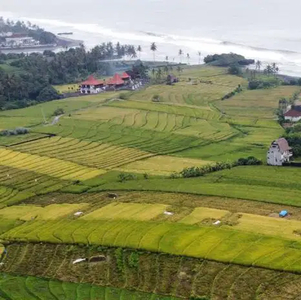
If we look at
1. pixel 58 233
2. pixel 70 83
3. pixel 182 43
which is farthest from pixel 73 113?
pixel 182 43

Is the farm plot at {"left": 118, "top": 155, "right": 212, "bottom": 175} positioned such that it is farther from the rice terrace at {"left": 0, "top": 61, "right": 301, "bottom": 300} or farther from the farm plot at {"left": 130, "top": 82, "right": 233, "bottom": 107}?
the farm plot at {"left": 130, "top": 82, "right": 233, "bottom": 107}

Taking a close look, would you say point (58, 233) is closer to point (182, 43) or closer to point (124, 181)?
point (124, 181)

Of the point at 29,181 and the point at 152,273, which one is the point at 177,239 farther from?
the point at 29,181

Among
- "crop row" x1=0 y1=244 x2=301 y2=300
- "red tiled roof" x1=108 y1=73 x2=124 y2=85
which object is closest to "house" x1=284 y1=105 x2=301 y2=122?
"red tiled roof" x1=108 y1=73 x2=124 y2=85

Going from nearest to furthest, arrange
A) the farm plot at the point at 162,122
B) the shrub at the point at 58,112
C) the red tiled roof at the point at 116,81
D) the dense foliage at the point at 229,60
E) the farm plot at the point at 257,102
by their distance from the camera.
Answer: the farm plot at the point at 162,122 < the farm plot at the point at 257,102 < the shrub at the point at 58,112 < the red tiled roof at the point at 116,81 < the dense foliage at the point at 229,60

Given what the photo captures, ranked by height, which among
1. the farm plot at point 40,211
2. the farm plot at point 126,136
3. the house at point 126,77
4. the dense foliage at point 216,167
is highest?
the house at point 126,77

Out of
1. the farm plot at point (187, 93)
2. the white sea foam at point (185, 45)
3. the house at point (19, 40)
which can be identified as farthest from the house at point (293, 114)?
the house at point (19, 40)

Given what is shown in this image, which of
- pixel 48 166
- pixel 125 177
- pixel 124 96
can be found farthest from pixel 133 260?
pixel 124 96

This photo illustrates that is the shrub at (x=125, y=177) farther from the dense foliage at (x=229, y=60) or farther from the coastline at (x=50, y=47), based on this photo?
the coastline at (x=50, y=47)

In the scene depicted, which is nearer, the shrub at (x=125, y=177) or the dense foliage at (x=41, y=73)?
the shrub at (x=125, y=177)
